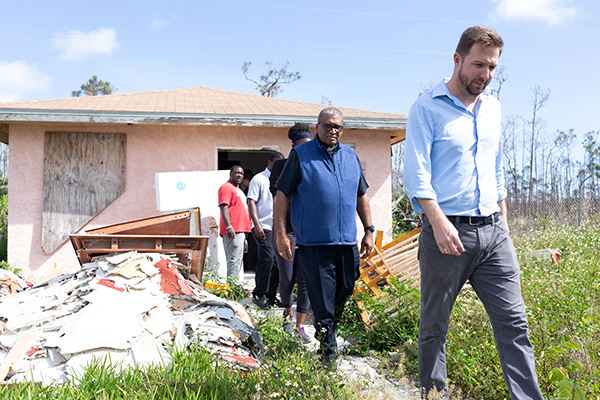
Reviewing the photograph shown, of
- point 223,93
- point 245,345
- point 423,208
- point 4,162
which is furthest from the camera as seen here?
point 4,162

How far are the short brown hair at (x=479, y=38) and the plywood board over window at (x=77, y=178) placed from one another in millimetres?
7246

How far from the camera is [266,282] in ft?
18.9

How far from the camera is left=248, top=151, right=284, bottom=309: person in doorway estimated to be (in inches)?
224

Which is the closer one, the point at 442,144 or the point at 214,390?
the point at 442,144

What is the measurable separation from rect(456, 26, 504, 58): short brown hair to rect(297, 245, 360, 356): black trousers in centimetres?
171

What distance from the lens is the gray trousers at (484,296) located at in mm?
2387

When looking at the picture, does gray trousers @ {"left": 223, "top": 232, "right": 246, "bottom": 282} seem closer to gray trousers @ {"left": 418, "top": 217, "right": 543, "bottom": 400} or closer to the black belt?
gray trousers @ {"left": 418, "top": 217, "right": 543, "bottom": 400}

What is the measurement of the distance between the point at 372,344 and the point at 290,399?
1886mm

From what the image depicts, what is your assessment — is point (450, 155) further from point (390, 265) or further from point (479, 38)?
point (390, 265)

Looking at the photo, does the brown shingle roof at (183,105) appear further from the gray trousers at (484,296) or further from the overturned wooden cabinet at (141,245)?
the gray trousers at (484,296)

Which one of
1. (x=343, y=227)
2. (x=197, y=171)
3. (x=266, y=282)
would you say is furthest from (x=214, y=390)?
(x=197, y=171)

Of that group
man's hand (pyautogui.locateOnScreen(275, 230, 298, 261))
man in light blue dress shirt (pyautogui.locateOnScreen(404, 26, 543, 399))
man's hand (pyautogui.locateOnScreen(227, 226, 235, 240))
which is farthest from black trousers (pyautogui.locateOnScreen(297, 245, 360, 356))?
man's hand (pyautogui.locateOnScreen(227, 226, 235, 240))

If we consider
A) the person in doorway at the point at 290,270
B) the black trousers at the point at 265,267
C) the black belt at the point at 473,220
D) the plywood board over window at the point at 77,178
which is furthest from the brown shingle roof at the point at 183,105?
the black belt at the point at 473,220

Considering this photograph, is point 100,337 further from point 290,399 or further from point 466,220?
point 466,220
